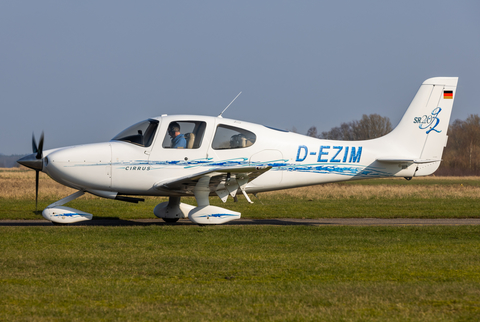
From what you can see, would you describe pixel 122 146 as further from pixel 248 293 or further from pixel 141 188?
pixel 248 293

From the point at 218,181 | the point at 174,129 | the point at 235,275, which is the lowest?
the point at 235,275

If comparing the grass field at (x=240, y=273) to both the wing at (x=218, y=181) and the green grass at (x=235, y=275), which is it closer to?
the green grass at (x=235, y=275)

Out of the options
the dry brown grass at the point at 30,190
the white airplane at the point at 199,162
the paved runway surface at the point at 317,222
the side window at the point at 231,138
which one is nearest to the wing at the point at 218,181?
the white airplane at the point at 199,162

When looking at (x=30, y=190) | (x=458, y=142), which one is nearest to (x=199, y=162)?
(x=30, y=190)

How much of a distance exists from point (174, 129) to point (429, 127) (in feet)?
22.4

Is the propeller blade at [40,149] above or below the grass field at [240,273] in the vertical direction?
above

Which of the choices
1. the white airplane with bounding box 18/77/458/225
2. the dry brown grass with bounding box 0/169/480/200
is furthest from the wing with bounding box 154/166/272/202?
the dry brown grass with bounding box 0/169/480/200

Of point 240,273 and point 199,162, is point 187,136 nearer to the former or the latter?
point 199,162

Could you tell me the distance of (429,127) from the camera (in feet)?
45.0

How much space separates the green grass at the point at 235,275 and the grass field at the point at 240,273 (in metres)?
0.02

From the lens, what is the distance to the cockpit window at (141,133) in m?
12.1

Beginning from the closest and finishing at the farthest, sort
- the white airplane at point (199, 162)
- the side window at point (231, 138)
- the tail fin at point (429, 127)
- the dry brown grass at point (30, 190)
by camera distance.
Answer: the white airplane at point (199, 162), the side window at point (231, 138), the tail fin at point (429, 127), the dry brown grass at point (30, 190)

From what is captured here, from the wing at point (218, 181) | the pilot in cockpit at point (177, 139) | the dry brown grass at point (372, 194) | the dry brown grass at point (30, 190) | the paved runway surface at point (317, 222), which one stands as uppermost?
the pilot in cockpit at point (177, 139)

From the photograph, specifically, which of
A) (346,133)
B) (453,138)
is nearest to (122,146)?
(453,138)
